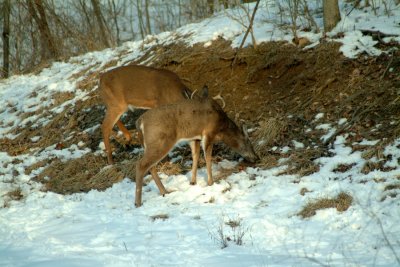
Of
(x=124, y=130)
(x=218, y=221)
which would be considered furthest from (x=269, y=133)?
(x=218, y=221)

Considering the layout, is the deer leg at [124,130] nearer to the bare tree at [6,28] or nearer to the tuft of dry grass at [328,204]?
the tuft of dry grass at [328,204]

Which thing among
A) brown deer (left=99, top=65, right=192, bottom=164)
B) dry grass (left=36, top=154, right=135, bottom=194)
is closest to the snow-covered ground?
dry grass (left=36, top=154, right=135, bottom=194)

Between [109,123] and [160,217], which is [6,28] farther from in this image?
[160,217]

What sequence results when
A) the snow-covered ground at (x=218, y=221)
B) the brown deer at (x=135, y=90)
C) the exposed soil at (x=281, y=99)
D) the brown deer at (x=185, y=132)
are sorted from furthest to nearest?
1. the brown deer at (x=135, y=90)
2. the exposed soil at (x=281, y=99)
3. the brown deer at (x=185, y=132)
4. the snow-covered ground at (x=218, y=221)

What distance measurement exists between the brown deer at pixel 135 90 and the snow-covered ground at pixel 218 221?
1023 millimetres

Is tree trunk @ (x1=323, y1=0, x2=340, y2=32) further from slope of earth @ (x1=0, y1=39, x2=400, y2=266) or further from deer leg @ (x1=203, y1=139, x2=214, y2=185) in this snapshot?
deer leg @ (x1=203, y1=139, x2=214, y2=185)

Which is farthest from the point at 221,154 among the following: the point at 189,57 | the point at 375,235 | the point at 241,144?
the point at 375,235

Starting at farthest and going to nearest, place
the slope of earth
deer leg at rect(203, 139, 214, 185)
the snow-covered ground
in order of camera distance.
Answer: deer leg at rect(203, 139, 214, 185) → the slope of earth → the snow-covered ground

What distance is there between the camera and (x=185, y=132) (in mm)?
8219

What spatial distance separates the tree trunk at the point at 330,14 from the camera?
1100 cm

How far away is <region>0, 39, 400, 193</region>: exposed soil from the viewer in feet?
28.6

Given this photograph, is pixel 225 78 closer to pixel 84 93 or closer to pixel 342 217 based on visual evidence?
pixel 84 93

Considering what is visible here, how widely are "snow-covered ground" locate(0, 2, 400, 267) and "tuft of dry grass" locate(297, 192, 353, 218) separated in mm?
83

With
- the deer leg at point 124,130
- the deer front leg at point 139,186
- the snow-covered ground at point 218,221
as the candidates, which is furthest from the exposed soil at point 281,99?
the deer front leg at point 139,186
